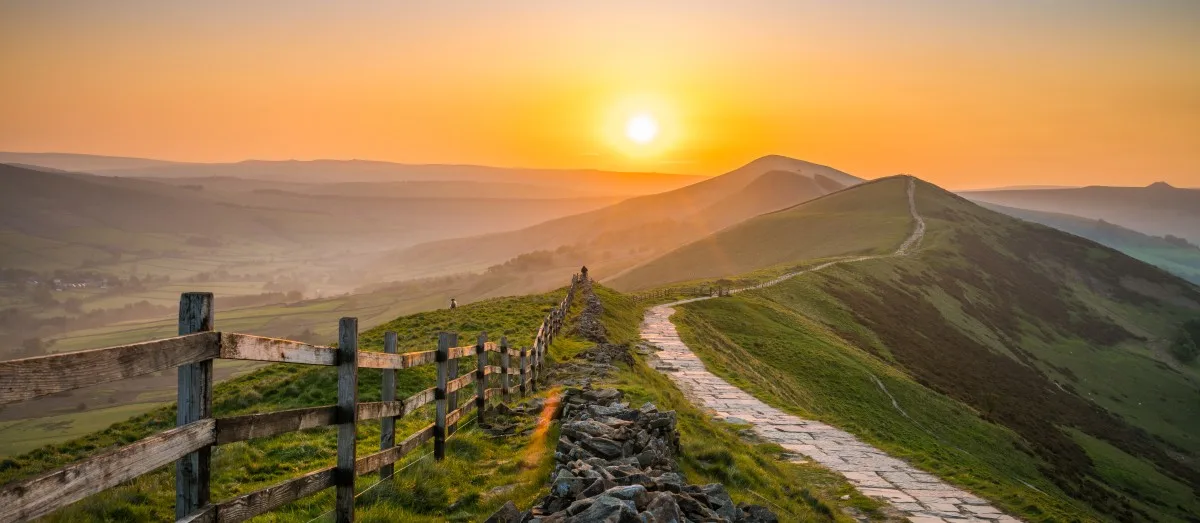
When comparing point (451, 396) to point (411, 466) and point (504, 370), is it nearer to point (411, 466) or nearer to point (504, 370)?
point (411, 466)

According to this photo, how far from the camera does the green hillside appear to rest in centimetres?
3712

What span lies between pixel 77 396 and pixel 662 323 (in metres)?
109

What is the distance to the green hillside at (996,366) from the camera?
37125 mm

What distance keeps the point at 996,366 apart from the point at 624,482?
7510 cm

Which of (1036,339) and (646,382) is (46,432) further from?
(1036,339)

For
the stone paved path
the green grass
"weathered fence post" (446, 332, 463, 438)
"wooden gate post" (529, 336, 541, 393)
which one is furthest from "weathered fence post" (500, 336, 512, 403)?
the green grass

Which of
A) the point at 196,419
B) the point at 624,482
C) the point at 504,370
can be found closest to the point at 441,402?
the point at 624,482

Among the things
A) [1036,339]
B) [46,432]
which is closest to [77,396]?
[46,432]

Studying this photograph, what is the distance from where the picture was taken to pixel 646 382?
2223 cm

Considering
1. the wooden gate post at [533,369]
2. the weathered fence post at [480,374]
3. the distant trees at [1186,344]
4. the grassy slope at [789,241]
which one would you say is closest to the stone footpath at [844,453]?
the wooden gate post at [533,369]

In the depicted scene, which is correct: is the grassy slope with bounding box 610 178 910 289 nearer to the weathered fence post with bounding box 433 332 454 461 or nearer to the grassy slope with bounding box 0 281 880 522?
the grassy slope with bounding box 0 281 880 522

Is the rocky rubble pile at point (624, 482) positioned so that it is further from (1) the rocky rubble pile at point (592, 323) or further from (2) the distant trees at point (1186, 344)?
(2) the distant trees at point (1186, 344)

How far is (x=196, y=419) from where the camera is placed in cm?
560

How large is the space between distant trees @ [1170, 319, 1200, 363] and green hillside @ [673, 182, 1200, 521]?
1894 millimetres
